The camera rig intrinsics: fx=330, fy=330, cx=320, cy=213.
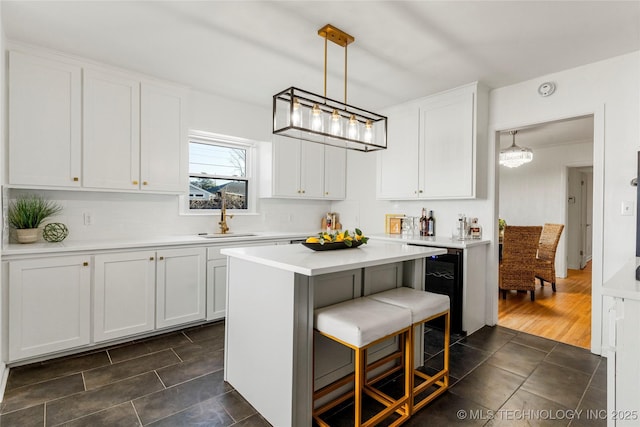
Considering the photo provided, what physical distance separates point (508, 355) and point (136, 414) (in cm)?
273

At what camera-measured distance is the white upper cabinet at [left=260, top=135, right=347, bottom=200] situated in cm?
411

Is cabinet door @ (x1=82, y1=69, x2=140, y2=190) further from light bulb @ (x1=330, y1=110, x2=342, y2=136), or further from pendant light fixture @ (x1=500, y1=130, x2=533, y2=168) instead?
pendant light fixture @ (x1=500, y1=130, x2=533, y2=168)

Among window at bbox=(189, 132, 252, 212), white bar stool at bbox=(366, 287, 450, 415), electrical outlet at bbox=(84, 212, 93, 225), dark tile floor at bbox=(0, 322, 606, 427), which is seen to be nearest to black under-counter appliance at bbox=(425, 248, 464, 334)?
dark tile floor at bbox=(0, 322, 606, 427)

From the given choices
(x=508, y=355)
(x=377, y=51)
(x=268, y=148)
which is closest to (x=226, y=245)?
(x=268, y=148)

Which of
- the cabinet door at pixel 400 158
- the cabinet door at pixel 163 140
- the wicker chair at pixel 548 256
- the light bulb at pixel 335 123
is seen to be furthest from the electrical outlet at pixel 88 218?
the wicker chair at pixel 548 256

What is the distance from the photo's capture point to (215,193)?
13.0ft

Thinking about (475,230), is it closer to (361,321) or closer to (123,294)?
(361,321)

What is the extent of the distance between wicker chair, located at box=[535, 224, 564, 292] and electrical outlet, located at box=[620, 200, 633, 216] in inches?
90.9

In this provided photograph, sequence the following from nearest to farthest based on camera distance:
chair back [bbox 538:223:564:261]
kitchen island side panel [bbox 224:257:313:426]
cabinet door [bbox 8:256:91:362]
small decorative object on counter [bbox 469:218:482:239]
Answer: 1. kitchen island side panel [bbox 224:257:313:426]
2. cabinet door [bbox 8:256:91:362]
3. small decorative object on counter [bbox 469:218:482:239]
4. chair back [bbox 538:223:564:261]

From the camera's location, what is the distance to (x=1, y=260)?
2258 mm

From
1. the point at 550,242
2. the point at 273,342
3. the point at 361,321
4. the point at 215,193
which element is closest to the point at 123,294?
the point at 215,193

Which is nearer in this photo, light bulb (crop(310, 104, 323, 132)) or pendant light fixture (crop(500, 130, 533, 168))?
light bulb (crop(310, 104, 323, 132))

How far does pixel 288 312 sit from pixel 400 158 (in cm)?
275

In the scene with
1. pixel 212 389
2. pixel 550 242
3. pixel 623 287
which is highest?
pixel 623 287
